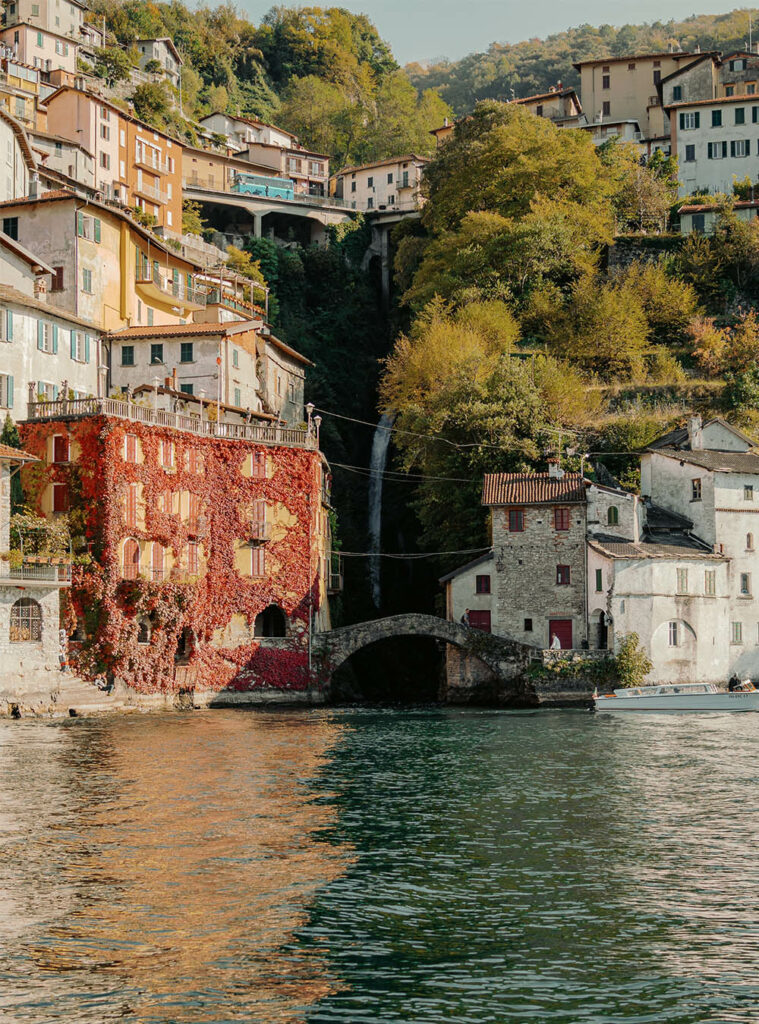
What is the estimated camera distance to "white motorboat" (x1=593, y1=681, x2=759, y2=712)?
55906mm

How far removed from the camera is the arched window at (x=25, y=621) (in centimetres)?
5359

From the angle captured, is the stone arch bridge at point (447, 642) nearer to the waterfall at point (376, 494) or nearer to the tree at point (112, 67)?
the waterfall at point (376, 494)

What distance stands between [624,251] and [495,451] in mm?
32605

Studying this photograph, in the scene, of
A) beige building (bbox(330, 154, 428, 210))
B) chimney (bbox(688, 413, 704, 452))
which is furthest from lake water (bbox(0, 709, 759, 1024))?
beige building (bbox(330, 154, 428, 210))

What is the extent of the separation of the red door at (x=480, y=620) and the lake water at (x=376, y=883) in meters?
20.0

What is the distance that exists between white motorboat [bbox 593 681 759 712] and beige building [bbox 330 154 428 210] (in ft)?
235

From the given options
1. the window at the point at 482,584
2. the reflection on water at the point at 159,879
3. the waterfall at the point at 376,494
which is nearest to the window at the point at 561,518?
the window at the point at 482,584

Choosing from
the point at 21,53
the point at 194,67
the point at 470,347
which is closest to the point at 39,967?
Answer: the point at 470,347

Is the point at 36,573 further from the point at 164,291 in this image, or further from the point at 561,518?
the point at 164,291

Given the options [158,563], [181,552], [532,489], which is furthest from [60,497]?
[532,489]

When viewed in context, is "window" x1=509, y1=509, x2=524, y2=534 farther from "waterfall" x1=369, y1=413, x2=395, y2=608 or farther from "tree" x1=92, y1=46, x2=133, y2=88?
"tree" x1=92, y1=46, x2=133, y2=88

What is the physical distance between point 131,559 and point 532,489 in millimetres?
19199

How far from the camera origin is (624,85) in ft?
397

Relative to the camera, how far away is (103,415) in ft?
189
